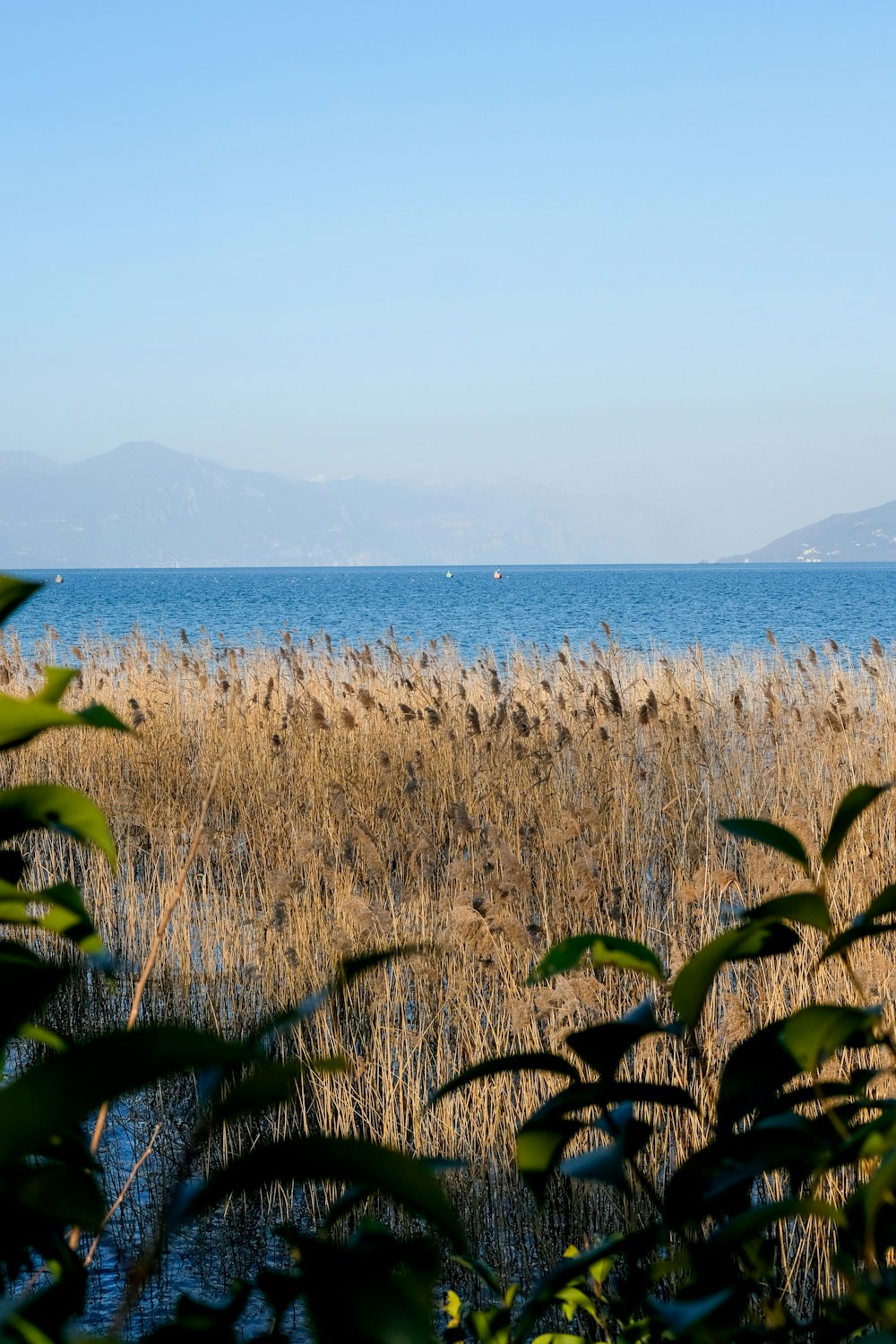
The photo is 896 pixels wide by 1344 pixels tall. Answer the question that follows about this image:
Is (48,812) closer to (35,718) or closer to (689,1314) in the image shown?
(35,718)

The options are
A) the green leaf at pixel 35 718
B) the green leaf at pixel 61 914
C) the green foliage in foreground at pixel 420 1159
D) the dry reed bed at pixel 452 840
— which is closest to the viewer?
the green foliage in foreground at pixel 420 1159

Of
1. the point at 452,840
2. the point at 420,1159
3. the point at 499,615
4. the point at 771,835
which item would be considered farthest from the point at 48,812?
the point at 499,615

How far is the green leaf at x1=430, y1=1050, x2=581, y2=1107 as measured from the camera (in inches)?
25.3

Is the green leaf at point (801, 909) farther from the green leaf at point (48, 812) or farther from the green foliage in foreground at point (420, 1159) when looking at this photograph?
the green leaf at point (48, 812)

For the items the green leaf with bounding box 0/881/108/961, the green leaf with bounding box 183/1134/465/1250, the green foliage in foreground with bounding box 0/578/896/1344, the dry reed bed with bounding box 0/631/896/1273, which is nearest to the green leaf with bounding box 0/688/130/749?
the green foliage in foreground with bounding box 0/578/896/1344

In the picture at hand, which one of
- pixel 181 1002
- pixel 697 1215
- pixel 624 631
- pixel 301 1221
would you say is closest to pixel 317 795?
pixel 181 1002

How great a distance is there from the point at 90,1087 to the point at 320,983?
3.22 metres

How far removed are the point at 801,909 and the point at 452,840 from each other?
4.38 meters

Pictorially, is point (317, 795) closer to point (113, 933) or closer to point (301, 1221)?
point (113, 933)

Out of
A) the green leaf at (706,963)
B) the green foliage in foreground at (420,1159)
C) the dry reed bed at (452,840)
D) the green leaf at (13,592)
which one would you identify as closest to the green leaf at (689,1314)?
the green foliage in foreground at (420,1159)

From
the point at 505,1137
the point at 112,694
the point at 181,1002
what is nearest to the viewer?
the point at 505,1137

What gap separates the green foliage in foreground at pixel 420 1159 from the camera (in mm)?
420

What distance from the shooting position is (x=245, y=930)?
383cm

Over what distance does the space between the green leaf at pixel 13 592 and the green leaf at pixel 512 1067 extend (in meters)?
0.35
